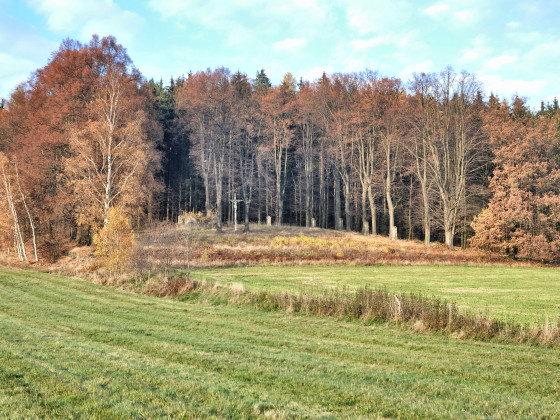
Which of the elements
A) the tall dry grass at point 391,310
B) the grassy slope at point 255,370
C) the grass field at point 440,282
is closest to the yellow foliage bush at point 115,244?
the grass field at point 440,282

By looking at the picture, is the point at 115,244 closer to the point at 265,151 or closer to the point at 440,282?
the point at 440,282

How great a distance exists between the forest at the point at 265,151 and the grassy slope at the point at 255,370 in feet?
60.2

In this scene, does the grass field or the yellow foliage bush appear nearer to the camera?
the grass field

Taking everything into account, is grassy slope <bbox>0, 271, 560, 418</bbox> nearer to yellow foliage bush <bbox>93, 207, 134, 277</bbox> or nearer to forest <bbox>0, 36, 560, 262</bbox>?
yellow foliage bush <bbox>93, 207, 134, 277</bbox>

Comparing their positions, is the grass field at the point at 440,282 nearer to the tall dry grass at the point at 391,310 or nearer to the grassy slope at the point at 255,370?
the tall dry grass at the point at 391,310

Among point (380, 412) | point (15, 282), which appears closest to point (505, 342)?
point (380, 412)

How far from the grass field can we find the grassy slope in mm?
5773

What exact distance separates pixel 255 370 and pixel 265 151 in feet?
157

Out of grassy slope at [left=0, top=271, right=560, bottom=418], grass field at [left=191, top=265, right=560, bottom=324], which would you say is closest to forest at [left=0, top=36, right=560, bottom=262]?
grass field at [left=191, top=265, right=560, bottom=324]

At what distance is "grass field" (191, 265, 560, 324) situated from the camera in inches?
631

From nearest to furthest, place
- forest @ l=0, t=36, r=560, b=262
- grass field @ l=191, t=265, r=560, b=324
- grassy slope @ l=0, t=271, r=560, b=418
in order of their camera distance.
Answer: grassy slope @ l=0, t=271, r=560, b=418 → grass field @ l=191, t=265, r=560, b=324 → forest @ l=0, t=36, r=560, b=262

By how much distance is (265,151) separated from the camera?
178ft

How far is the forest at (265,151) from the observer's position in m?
32.7

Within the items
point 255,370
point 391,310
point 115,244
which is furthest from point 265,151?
point 255,370
